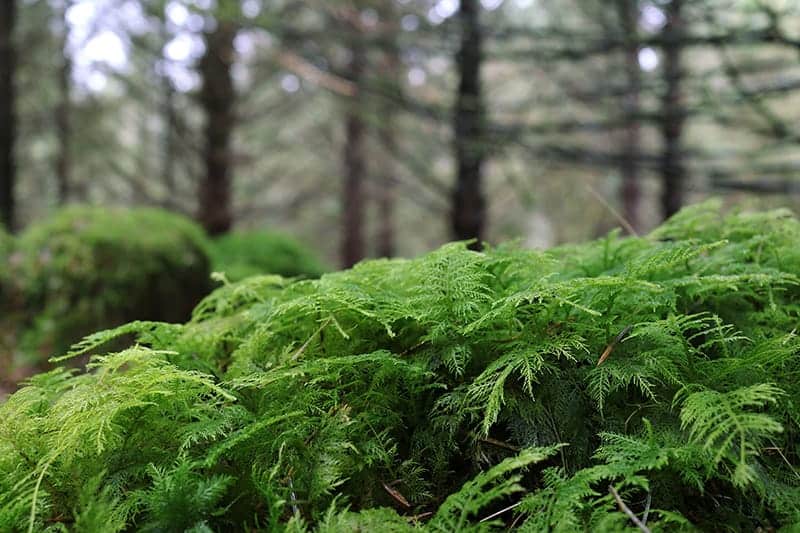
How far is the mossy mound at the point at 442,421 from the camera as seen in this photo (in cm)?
82

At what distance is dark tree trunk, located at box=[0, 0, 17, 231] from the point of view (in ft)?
23.2

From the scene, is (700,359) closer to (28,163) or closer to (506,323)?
(506,323)

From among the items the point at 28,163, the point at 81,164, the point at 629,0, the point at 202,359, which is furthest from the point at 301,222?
the point at 202,359

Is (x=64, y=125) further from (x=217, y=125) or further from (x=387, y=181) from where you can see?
(x=387, y=181)

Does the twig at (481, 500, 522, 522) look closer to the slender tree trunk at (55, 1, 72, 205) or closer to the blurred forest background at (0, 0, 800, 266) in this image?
the blurred forest background at (0, 0, 800, 266)

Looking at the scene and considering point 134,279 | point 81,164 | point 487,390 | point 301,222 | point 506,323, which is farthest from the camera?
point 301,222

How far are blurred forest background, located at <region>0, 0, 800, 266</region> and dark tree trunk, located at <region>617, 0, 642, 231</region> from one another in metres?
0.05

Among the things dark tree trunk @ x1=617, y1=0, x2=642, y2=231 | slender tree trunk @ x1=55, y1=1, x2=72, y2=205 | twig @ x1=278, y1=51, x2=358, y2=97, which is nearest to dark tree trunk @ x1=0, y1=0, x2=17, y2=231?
twig @ x1=278, y1=51, x2=358, y2=97

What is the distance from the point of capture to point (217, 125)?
332 inches

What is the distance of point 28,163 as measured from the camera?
15.8 m

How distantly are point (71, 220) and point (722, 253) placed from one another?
18.7 ft

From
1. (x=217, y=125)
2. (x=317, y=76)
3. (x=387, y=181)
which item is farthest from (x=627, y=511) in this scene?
(x=387, y=181)

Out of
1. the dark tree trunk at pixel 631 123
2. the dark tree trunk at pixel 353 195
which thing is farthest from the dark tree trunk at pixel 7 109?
the dark tree trunk at pixel 631 123

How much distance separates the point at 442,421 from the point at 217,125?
8.51 metres
